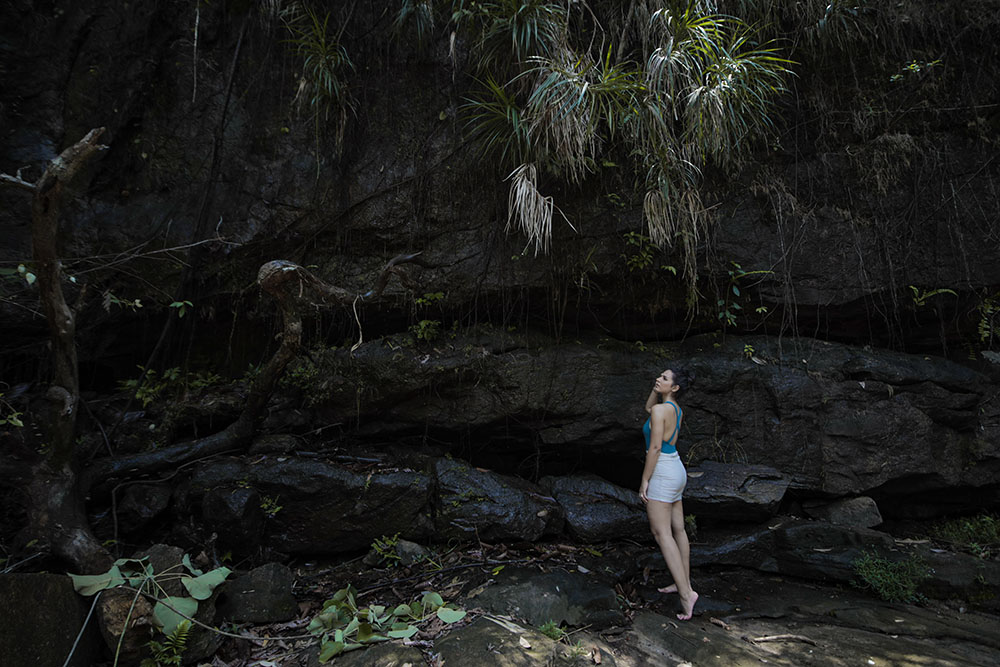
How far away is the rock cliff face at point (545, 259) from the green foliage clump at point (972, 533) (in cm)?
18

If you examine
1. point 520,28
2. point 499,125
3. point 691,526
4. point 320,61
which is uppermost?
point 520,28

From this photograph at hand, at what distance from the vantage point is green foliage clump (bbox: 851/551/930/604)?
11.7 ft

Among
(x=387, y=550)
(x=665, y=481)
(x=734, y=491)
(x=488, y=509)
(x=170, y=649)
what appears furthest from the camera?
(x=734, y=491)

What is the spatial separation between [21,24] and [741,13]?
6.38 m

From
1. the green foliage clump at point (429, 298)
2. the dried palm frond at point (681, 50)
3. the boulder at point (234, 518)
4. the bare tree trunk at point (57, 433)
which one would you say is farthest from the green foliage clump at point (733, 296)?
the bare tree trunk at point (57, 433)

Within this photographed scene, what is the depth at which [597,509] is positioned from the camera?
4203mm

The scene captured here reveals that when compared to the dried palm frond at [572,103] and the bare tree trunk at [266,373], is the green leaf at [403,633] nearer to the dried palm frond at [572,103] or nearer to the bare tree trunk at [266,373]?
the bare tree trunk at [266,373]

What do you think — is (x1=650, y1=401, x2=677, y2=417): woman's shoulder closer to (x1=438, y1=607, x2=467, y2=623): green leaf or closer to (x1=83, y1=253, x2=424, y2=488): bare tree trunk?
(x1=438, y1=607, x2=467, y2=623): green leaf

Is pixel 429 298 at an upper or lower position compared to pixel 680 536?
upper

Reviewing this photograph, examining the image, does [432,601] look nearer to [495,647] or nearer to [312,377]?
[495,647]

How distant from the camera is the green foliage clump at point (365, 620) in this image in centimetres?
274

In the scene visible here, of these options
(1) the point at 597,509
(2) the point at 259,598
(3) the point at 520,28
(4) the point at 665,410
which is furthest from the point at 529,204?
(2) the point at 259,598

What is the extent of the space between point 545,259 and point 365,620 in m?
3.13

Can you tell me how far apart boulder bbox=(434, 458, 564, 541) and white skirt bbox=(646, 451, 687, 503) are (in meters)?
1.03
